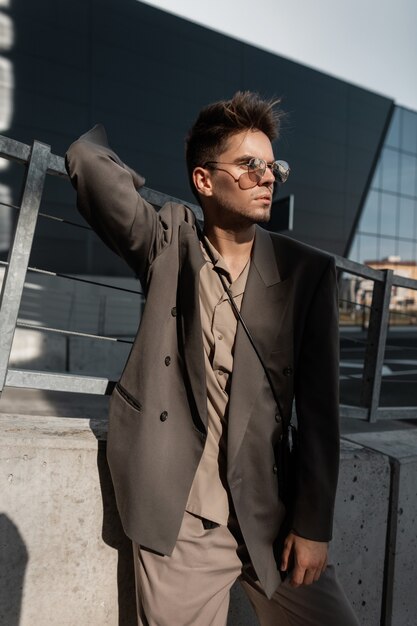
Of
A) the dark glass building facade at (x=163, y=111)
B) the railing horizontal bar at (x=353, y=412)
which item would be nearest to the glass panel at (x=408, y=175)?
the dark glass building facade at (x=163, y=111)

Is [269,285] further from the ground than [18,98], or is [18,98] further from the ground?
[18,98]

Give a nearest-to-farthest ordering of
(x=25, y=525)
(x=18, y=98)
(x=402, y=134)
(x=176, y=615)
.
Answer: (x=176, y=615) < (x=25, y=525) < (x=18, y=98) < (x=402, y=134)

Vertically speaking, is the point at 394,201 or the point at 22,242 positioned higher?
the point at 394,201

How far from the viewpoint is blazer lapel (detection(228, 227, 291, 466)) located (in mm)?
1523

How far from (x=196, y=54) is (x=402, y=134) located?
11.1 m

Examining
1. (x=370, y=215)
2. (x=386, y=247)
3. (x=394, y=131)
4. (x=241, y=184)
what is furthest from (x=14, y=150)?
(x=394, y=131)

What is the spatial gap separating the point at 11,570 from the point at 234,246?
1.37m

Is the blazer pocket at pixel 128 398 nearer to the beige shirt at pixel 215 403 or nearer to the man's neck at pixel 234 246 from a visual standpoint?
the beige shirt at pixel 215 403

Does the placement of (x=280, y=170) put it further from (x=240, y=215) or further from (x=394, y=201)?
(x=394, y=201)

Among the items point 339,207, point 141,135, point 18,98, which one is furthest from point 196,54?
point 339,207

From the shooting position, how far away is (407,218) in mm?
23375

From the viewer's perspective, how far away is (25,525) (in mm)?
1731

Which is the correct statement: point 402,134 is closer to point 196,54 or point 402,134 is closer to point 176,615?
point 196,54

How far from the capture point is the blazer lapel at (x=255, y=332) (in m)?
1.52
